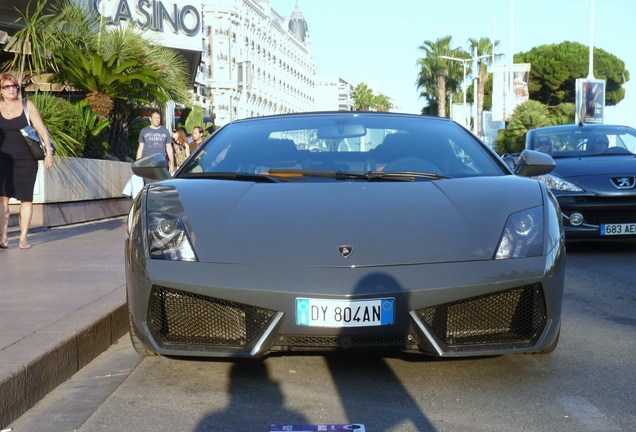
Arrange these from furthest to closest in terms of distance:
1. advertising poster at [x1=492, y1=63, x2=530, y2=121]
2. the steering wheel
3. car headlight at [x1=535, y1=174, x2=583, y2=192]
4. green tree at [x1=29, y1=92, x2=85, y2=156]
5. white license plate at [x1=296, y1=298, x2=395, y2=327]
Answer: advertising poster at [x1=492, y1=63, x2=530, y2=121]
green tree at [x1=29, y1=92, x2=85, y2=156]
car headlight at [x1=535, y1=174, x2=583, y2=192]
the steering wheel
white license plate at [x1=296, y1=298, x2=395, y2=327]

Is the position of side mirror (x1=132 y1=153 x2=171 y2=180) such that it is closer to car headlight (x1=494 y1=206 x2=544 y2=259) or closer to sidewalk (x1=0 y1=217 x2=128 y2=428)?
sidewalk (x1=0 y1=217 x2=128 y2=428)

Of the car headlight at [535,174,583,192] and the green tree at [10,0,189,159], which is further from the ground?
the green tree at [10,0,189,159]

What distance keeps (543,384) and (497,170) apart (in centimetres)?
137

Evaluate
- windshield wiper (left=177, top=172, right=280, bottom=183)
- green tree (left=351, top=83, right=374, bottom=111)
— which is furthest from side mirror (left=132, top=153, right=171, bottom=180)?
green tree (left=351, top=83, right=374, bottom=111)

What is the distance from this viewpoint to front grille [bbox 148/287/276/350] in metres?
3.84

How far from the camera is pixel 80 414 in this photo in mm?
3705

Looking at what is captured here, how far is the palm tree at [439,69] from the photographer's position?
308ft

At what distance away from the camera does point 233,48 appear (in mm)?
98688

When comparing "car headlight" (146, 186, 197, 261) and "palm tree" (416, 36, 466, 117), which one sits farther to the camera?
"palm tree" (416, 36, 466, 117)

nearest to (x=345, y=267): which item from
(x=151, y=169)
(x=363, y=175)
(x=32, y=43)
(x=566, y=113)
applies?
(x=363, y=175)

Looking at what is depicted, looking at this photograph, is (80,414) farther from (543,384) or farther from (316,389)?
(543,384)

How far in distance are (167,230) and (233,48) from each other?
96.7m

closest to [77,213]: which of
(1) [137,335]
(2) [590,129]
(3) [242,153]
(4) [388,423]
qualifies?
(2) [590,129]

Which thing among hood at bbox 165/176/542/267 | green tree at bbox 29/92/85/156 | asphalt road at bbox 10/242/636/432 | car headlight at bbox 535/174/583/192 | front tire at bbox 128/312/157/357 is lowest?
asphalt road at bbox 10/242/636/432
